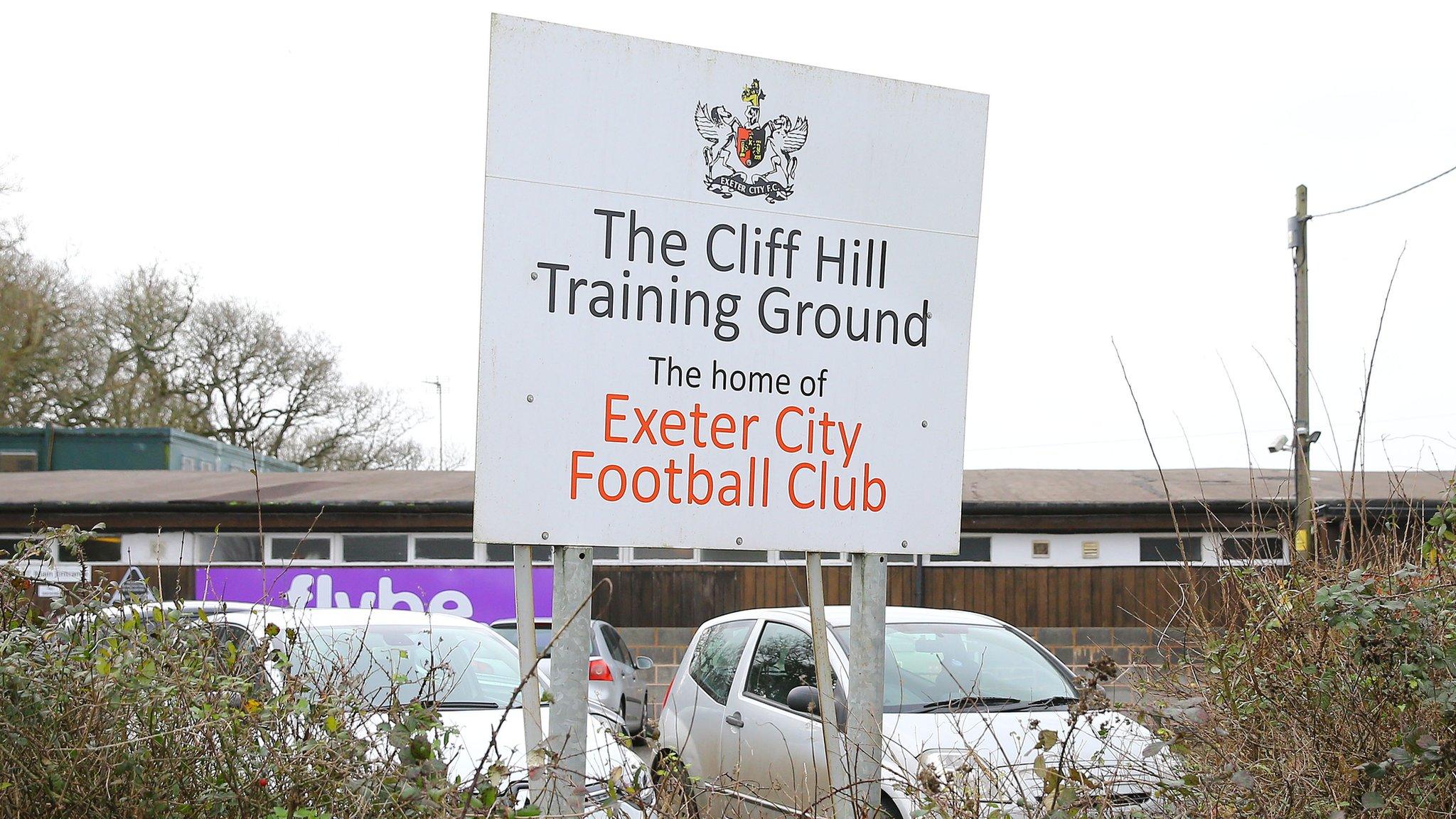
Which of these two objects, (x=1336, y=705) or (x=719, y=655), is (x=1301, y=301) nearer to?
(x=719, y=655)

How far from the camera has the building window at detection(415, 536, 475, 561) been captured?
57.8ft

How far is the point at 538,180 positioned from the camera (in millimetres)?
3051

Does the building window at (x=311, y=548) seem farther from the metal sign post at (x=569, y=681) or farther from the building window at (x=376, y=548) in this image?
the metal sign post at (x=569, y=681)

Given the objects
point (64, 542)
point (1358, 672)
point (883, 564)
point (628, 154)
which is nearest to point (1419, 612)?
point (1358, 672)

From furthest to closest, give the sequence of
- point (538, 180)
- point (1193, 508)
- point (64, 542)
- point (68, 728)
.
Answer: point (1193, 508), point (64, 542), point (68, 728), point (538, 180)

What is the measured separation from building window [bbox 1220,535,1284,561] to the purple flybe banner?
13182mm

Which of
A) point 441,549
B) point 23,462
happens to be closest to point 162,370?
point 23,462

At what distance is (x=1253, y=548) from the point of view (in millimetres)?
4262

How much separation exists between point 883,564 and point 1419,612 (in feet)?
4.26

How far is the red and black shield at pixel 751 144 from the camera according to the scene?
3.23 meters

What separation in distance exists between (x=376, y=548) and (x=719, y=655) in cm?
1101

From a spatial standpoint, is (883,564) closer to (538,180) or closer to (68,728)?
(538,180)

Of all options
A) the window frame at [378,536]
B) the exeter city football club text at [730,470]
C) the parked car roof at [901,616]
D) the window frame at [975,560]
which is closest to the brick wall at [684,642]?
the window frame at [975,560]

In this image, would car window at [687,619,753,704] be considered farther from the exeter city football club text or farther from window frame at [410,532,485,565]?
window frame at [410,532,485,565]
